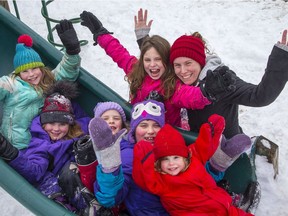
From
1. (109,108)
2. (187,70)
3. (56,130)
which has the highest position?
(187,70)

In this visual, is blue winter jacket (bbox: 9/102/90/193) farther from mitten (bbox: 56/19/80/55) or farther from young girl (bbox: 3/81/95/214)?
mitten (bbox: 56/19/80/55)

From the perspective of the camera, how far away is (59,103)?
10.3 feet

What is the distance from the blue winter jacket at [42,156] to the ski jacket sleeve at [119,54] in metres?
0.90

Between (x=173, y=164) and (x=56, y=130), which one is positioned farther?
(x=56, y=130)

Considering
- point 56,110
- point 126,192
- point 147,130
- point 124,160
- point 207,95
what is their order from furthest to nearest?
point 56,110, point 147,130, point 124,160, point 207,95, point 126,192

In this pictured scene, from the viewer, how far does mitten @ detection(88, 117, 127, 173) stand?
6.70 feet

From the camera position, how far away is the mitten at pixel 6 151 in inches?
91.0

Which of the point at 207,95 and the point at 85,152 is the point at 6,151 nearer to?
the point at 85,152

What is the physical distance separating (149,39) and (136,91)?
1.48 ft

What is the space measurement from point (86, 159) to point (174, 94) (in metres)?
0.89

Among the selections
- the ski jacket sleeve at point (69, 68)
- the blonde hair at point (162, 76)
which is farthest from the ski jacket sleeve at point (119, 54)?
the ski jacket sleeve at point (69, 68)

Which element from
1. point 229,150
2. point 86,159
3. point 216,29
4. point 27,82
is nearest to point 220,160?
point 229,150

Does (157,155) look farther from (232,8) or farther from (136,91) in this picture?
(232,8)

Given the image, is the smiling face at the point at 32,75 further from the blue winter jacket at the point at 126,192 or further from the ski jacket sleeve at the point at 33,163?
the blue winter jacket at the point at 126,192
